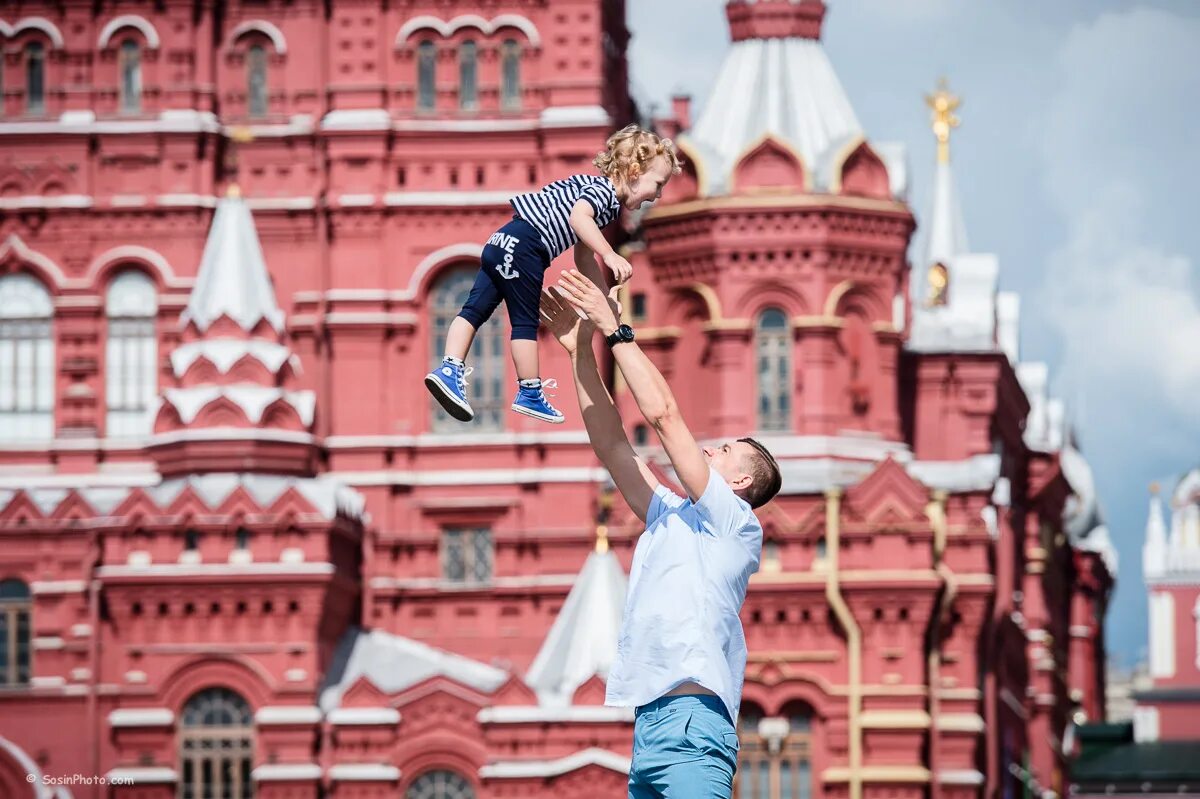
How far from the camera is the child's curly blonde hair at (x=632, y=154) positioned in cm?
1368

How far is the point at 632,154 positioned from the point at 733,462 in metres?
1.46

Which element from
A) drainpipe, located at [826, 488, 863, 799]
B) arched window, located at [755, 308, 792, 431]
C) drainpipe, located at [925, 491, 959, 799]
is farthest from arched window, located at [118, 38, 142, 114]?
drainpipe, located at [925, 491, 959, 799]

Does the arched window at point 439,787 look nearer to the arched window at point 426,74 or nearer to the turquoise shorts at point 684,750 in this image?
the arched window at point 426,74

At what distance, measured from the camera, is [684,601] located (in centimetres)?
1300

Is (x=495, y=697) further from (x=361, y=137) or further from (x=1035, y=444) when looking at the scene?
(x=1035, y=444)

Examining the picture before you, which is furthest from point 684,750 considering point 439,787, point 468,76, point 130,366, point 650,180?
point 468,76

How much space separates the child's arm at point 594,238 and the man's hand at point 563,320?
10.1 inches

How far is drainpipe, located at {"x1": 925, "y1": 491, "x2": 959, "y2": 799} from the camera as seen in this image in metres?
46.2

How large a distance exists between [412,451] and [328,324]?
2277mm

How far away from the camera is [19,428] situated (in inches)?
1881

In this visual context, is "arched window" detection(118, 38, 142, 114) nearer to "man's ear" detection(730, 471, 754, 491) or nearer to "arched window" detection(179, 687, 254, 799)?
"arched window" detection(179, 687, 254, 799)

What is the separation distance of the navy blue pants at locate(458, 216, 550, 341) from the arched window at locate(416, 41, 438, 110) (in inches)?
1361

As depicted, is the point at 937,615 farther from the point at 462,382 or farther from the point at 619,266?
the point at 619,266

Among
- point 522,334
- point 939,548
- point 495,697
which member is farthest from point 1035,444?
point 522,334
